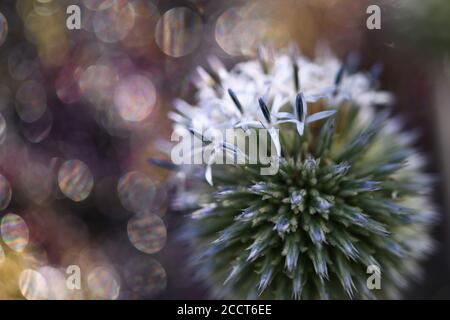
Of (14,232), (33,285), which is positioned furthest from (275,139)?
(14,232)

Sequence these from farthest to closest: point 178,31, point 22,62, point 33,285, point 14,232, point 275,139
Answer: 1. point 178,31
2. point 22,62
3. point 14,232
4. point 33,285
5. point 275,139

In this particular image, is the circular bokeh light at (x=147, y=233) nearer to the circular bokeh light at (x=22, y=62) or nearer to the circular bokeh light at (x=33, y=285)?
the circular bokeh light at (x=33, y=285)

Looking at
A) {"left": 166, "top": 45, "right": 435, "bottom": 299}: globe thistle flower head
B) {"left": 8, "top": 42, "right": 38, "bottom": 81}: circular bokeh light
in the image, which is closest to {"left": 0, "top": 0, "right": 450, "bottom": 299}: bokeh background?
{"left": 8, "top": 42, "right": 38, "bottom": 81}: circular bokeh light

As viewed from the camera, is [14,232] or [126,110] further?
[126,110]

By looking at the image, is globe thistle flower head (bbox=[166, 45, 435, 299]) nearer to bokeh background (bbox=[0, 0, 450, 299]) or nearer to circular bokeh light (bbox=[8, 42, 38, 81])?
bokeh background (bbox=[0, 0, 450, 299])

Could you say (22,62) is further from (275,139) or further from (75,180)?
(275,139)

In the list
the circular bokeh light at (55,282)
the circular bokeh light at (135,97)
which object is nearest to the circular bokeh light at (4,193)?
the circular bokeh light at (55,282)

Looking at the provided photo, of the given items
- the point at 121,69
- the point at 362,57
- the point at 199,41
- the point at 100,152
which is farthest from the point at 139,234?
the point at 362,57
